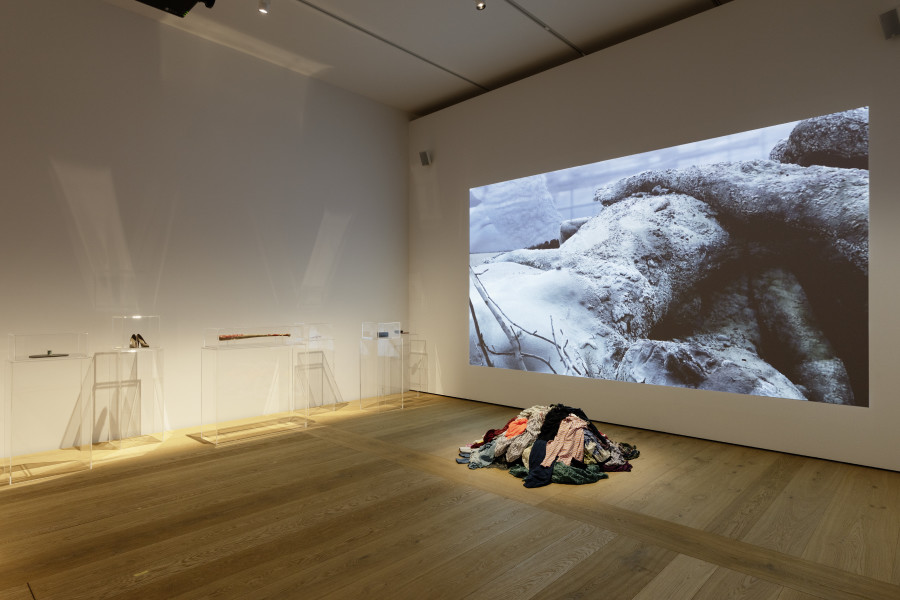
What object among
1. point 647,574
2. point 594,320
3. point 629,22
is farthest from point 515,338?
point 647,574

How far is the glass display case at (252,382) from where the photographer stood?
506 centimetres

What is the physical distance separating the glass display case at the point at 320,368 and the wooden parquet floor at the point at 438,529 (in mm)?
1857

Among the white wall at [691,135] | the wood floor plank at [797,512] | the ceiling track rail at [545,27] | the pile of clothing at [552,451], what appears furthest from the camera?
the ceiling track rail at [545,27]

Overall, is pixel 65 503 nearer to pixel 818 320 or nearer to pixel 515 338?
pixel 515 338

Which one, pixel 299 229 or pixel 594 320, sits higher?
pixel 299 229

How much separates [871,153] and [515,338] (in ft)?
11.9

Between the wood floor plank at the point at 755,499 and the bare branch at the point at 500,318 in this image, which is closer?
the wood floor plank at the point at 755,499

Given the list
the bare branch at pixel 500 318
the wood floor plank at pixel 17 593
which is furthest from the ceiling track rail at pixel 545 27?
the wood floor plank at pixel 17 593

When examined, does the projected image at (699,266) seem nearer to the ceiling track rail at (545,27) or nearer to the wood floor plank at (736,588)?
the ceiling track rail at (545,27)

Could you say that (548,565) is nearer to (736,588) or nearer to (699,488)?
(736,588)

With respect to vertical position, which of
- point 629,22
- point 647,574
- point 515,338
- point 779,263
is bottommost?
point 647,574

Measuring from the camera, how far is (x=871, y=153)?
151 inches

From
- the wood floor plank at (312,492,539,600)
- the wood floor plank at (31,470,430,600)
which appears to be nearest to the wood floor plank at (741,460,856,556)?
the wood floor plank at (312,492,539,600)

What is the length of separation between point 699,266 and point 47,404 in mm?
5762
